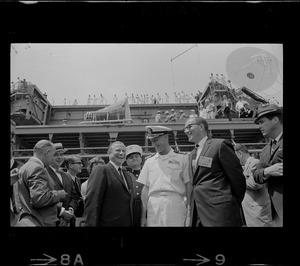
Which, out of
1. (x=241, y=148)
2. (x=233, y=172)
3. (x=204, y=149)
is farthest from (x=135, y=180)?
(x=241, y=148)

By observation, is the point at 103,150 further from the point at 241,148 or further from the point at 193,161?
the point at 241,148

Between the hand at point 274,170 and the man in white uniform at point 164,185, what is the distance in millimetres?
644

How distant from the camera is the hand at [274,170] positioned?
365 centimetres

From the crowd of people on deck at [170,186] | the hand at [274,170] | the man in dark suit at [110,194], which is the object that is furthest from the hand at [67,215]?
the hand at [274,170]

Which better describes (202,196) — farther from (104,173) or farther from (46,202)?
(46,202)

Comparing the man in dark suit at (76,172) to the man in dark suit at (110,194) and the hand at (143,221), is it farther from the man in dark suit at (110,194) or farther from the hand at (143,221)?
the hand at (143,221)

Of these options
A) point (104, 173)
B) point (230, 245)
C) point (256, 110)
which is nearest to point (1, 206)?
point (104, 173)

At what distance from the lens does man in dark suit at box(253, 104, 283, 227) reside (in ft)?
12.0

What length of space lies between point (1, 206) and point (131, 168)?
6.84ft

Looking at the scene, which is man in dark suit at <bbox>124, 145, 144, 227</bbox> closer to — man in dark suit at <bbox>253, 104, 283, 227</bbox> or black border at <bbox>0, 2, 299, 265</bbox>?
black border at <bbox>0, 2, 299, 265</bbox>

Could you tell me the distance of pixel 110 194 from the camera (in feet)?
13.2

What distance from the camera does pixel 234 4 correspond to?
3111 mm

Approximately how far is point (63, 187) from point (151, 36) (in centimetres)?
208

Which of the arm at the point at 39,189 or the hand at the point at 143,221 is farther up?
the arm at the point at 39,189
